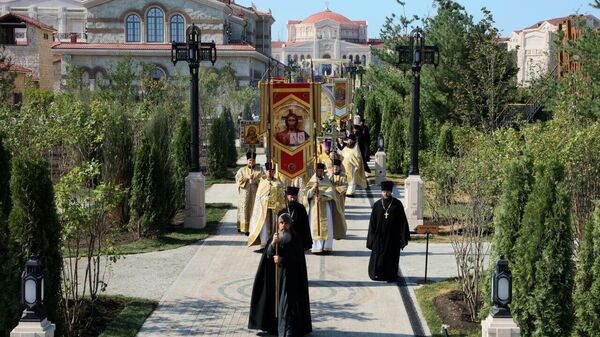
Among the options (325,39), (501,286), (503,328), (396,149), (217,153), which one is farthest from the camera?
(325,39)

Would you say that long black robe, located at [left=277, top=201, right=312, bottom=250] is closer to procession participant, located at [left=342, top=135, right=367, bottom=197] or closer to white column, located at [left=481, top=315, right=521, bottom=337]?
white column, located at [left=481, top=315, right=521, bottom=337]

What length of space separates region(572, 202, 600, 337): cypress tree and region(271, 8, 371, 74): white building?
123 meters

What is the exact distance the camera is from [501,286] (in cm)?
837

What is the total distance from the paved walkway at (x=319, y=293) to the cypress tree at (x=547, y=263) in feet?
4.67

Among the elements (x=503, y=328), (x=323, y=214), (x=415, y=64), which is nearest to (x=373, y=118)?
(x=415, y=64)

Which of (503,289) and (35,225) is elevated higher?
(35,225)

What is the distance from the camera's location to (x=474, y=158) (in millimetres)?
12312

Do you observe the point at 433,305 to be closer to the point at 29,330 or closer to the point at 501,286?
the point at 501,286

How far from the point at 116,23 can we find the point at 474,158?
1951 inches

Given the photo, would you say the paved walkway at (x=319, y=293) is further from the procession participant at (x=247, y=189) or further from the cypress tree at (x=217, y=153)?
the cypress tree at (x=217, y=153)

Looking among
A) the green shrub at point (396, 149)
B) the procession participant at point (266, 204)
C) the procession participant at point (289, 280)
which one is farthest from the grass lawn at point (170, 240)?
the green shrub at point (396, 149)

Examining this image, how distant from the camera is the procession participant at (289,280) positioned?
10102mm

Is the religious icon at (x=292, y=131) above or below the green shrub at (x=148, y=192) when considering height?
above

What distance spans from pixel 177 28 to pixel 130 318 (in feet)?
164
